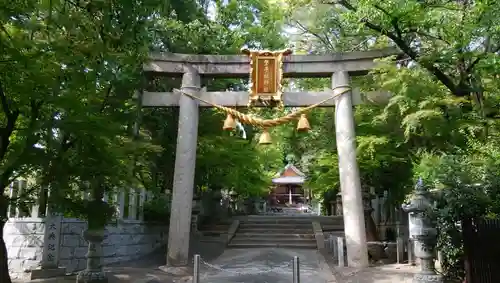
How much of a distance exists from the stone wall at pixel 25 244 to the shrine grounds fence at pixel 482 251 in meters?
9.87

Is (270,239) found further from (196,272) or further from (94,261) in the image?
(196,272)

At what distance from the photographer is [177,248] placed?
1297 cm

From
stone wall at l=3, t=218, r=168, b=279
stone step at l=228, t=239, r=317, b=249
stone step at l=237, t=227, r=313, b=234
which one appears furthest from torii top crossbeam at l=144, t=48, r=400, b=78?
stone step at l=237, t=227, r=313, b=234

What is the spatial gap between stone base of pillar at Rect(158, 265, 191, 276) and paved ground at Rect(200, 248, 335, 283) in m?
0.48

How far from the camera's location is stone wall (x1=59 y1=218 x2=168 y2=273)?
11.4m

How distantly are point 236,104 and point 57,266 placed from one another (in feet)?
23.1

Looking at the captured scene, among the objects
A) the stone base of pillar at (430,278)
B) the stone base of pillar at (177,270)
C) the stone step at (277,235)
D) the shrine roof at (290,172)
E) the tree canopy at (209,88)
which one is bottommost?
the stone base of pillar at (177,270)

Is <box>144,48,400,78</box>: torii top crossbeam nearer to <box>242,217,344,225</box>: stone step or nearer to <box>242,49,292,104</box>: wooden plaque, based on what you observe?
<box>242,49,292,104</box>: wooden plaque

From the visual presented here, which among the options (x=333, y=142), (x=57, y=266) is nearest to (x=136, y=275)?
(x=57, y=266)

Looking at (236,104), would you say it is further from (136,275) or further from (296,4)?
(136,275)

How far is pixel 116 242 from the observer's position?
13.4 meters

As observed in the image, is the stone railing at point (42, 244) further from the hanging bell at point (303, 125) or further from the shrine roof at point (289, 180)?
the shrine roof at point (289, 180)

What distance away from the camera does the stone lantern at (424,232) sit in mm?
8477

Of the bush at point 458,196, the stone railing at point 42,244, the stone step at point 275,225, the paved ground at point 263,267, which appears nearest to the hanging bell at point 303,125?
the paved ground at point 263,267
